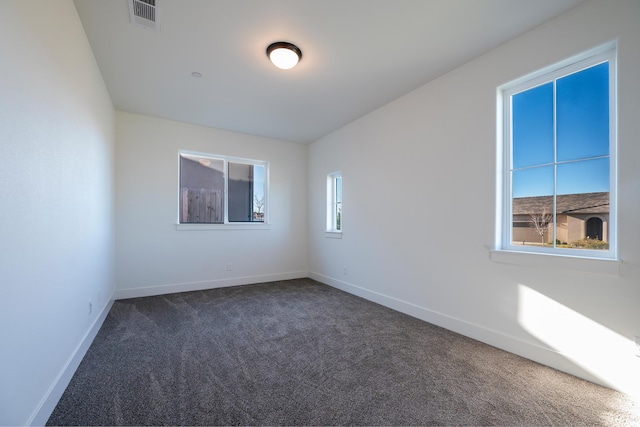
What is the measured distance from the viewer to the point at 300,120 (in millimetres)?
4293

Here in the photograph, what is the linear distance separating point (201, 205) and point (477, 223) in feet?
13.6

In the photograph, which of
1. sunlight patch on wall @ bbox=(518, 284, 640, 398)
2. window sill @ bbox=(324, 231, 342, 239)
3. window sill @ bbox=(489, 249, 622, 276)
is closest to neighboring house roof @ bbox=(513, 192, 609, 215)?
window sill @ bbox=(489, 249, 622, 276)

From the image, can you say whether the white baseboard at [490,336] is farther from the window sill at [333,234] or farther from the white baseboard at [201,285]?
the white baseboard at [201,285]

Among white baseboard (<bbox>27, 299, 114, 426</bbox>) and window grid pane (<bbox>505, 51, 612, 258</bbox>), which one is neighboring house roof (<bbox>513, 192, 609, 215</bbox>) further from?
white baseboard (<bbox>27, 299, 114, 426</bbox>)

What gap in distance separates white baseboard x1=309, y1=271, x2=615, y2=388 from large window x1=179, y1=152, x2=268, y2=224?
105 inches

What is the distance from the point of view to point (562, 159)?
2238 millimetres

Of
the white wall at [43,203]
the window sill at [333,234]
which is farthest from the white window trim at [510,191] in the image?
the white wall at [43,203]

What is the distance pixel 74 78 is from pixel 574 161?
4.00 m

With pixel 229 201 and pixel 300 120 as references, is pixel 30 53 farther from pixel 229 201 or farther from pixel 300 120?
pixel 229 201

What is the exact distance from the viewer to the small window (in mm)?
4957

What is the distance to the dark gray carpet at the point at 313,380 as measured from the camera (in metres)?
1.60

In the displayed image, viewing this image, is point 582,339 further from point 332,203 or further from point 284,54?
point 332,203

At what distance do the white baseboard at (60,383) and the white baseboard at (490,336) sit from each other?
3150 millimetres

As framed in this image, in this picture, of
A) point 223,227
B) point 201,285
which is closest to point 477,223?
point 223,227
